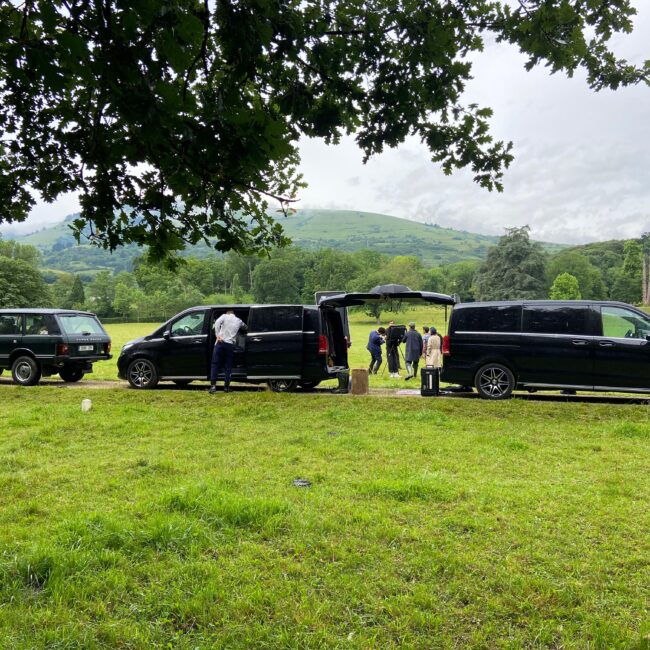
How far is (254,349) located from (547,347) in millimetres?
5982

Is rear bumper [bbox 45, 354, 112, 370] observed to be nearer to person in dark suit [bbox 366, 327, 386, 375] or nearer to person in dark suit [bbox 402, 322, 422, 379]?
person in dark suit [bbox 366, 327, 386, 375]

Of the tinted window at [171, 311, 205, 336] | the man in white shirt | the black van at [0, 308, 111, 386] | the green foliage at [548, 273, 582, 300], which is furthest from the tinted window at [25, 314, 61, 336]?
the green foliage at [548, 273, 582, 300]

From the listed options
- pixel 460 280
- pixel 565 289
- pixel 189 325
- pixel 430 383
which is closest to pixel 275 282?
pixel 460 280

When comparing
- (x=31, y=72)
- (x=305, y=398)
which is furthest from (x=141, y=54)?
(x=305, y=398)

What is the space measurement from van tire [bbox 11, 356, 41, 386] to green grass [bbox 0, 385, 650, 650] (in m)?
6.59

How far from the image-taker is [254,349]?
11633 millimetres

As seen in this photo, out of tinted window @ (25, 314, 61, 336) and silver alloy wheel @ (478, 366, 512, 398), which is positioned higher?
tinted window @ (25, 314, 61, 336)

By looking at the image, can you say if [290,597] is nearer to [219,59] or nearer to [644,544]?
[644,544]

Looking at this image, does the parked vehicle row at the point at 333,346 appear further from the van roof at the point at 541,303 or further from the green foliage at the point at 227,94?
the green foliage at the point at 227,94

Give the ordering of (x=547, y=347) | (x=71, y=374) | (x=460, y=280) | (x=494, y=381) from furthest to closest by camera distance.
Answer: (x=460, y=280), (x=71, y=374), (x=494, y=381), (x=547, y=347)

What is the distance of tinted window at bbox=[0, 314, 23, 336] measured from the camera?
Answer: 521 inches

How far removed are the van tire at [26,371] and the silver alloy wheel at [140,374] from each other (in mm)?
2700

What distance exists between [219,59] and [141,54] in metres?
1.51

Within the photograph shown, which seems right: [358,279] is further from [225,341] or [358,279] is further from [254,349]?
[225,341]
